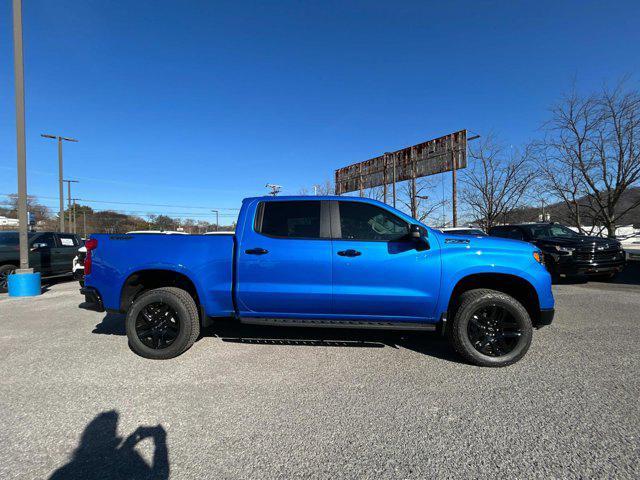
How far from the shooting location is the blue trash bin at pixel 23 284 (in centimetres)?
736

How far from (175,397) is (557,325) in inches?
208

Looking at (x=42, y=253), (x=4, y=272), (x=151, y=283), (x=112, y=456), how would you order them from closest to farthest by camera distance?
(x=112, y=456) → (x=151, y=283) → (x=4, y=272) → (x=42, y=253)

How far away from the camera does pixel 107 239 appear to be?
12.5 feet

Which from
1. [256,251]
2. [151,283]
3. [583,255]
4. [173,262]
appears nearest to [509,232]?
[583,255]

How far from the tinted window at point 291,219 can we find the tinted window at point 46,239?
9121 mm

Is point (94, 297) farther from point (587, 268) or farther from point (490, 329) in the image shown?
point (587, 268)

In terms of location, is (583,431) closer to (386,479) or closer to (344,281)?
(386,479)

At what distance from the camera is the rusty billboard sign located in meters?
18.8

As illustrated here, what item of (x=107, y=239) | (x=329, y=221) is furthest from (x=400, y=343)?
(x=107, y=239)

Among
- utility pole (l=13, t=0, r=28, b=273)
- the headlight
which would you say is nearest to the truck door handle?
the headlight

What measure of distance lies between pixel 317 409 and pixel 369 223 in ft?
6.66

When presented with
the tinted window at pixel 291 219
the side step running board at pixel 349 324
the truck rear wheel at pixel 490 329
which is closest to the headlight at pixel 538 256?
the truck rear wheel at pixel 490 329

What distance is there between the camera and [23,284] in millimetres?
7422

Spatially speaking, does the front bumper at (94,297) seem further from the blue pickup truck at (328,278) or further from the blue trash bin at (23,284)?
the blue trash bin at (23,284)
